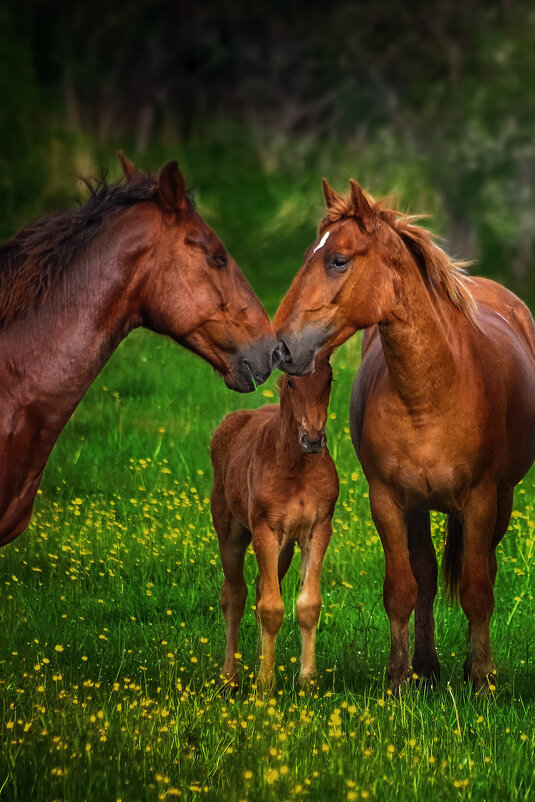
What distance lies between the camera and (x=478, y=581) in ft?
21.2

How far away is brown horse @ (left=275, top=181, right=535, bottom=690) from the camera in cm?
588

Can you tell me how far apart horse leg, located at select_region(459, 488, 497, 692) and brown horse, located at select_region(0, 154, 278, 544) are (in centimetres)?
191

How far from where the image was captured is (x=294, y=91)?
2145 cm

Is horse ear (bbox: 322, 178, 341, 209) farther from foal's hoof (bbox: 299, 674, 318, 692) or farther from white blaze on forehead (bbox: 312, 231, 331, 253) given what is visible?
foal's hoof (bbox: 299, 674, 318, 692)

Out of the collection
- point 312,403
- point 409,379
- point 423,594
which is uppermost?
point 409,379

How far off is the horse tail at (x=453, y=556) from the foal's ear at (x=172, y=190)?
10.7 feet

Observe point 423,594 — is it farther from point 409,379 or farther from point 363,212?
point 363,212

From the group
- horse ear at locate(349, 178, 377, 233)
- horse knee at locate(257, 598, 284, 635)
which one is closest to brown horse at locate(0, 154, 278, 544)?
horse ear at locate(349, 178, 377, 233)

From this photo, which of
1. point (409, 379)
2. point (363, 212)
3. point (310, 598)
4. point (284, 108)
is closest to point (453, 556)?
point (310, 598)

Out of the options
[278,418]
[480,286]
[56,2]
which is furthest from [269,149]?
[278,418]

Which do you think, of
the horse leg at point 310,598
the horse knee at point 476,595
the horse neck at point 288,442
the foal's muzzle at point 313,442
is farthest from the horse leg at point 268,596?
the horse knee at point 476,595

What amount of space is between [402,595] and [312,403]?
3.61 ft

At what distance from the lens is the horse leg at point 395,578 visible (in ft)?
21.0

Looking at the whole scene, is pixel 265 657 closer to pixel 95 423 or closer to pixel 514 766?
pixel 514 766
